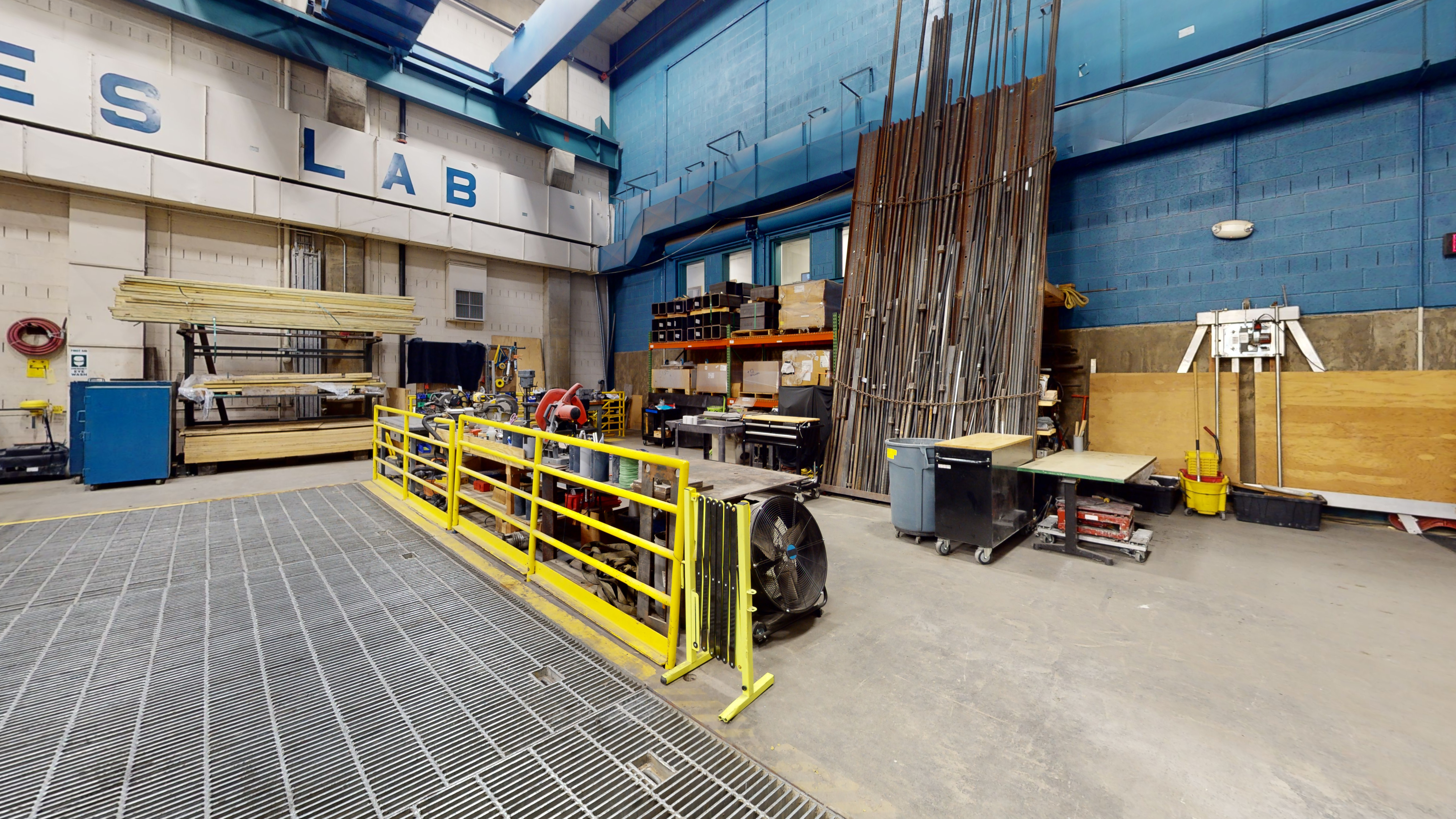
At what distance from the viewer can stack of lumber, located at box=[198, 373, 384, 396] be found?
7.45 m

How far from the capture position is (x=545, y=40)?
969 cm

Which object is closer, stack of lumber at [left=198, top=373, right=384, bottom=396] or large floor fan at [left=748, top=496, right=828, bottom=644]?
large floor fan at [left=748, top=496, right=828, bottom=644]

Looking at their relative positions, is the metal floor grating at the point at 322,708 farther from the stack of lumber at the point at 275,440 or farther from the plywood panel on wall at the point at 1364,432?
the plywood panel on wall at the point at 1364,432

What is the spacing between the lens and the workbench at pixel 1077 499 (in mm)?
4062

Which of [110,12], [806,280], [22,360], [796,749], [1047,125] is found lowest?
[796,749]

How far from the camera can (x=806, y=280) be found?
946cm

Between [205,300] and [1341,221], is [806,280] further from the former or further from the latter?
[205,300]

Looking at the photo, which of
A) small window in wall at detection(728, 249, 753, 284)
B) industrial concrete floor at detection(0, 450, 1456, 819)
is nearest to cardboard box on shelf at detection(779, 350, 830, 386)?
small window in wall at detection(728, 249, 753, 284)

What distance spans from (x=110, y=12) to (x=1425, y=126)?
53.8 feet

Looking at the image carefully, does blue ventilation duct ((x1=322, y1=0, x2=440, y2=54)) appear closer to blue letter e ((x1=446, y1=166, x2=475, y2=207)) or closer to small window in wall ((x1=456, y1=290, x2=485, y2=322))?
blue letter e ((x1=446, y1=166, x2=475, y2=207))

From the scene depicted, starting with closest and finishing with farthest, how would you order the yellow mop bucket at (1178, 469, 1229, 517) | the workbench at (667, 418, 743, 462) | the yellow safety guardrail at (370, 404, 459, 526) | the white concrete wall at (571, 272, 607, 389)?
1. the yellow safety guardrail at (370, 404, 459, 526)
2. the yellow mop bucket at (1178, 469, 1229, 517)
3. the workbench at (667, 418, 743, 462)
4. the white concrete wall at (571, 272, 607, 389)

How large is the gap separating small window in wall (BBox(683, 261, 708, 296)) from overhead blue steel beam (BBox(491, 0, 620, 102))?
456 cm

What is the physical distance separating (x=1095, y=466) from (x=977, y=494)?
1.36 metres

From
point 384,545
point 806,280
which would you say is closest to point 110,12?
point 384,545
